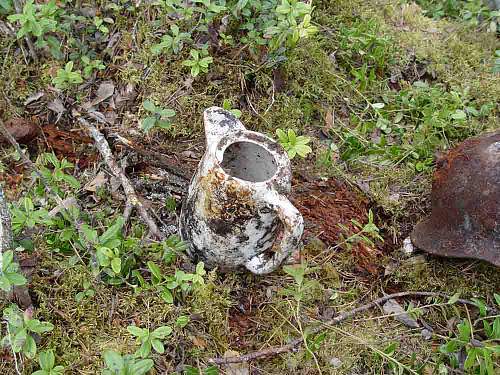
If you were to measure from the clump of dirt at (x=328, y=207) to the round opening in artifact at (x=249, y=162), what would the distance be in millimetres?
394

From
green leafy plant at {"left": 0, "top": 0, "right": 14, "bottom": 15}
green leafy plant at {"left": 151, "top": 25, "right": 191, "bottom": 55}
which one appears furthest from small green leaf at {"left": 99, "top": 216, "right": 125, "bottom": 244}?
green leafy plant at {"left": 0, "top": 0, "right": 14, "bottom": 15}

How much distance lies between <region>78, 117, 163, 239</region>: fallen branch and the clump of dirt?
606mm

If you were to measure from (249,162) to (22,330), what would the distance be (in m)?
0.91

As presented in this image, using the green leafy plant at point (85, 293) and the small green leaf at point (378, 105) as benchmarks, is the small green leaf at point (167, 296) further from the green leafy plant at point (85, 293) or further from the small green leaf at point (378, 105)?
the small green leaf at point (378, 105)

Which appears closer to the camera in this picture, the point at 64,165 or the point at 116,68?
the point at 64,165

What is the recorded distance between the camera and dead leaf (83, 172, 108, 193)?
231 centimetres

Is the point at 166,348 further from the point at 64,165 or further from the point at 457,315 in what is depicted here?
the point at 457,315

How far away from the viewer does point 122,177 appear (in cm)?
226

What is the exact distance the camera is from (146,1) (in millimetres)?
2773

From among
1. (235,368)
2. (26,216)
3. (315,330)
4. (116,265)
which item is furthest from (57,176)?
(315,330)

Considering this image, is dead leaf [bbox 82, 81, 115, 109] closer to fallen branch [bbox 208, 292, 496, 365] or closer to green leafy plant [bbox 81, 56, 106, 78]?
green leafy plant [bbox 81, 56, 106, 78]

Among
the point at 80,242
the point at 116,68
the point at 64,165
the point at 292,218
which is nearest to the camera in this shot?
the point at 292,218

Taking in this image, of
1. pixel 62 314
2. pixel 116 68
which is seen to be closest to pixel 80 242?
pixel 62 314

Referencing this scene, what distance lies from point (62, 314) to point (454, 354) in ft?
4.59
